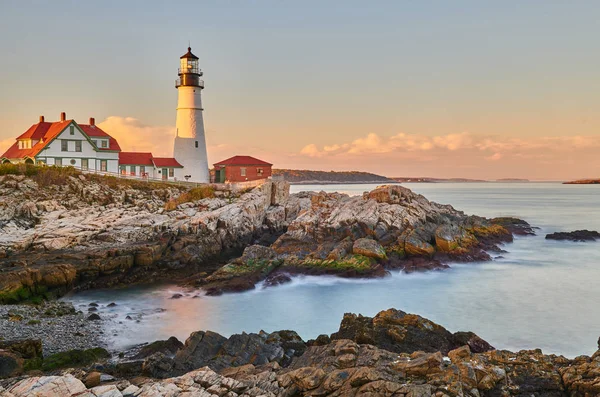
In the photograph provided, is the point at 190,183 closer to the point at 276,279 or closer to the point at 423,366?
the point at 276,279

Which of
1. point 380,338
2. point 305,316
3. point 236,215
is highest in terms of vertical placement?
point 236,215

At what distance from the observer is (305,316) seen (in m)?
13.8

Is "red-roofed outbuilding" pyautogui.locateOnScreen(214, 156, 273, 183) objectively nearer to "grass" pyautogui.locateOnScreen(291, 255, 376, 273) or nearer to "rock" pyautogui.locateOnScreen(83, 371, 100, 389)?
"grass" pyautogui.locateOnScreen(291, 255, 376, 273)

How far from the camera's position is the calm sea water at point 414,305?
1199 centimetres

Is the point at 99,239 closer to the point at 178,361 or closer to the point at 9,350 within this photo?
the point at 9,350

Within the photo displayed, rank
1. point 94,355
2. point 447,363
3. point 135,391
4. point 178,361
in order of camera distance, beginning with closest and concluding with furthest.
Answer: point 135,391
point 447,363
point 178,361
point 94,355

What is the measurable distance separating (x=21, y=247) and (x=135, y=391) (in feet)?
49.1

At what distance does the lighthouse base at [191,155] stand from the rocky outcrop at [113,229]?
4.49 m

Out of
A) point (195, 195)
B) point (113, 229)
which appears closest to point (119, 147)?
point (195, 195)

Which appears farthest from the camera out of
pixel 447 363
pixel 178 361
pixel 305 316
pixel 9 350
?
pixel 305 316

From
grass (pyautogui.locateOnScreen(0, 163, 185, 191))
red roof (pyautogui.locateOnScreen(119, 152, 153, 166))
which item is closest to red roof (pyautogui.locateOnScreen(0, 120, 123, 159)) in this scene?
red roof (pyautogui.locateOnScreen(119, 152, 153, 166))

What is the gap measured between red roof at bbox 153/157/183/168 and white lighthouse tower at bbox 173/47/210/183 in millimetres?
362

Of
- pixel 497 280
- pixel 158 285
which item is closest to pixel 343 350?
pixel 158 285

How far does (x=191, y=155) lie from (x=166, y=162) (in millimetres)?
1828
